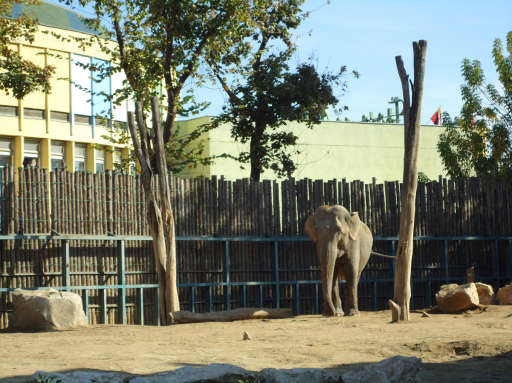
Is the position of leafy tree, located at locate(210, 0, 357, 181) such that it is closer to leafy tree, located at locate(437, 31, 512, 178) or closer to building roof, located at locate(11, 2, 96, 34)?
leafy tree, located at locate(437, 31, 512, 178)

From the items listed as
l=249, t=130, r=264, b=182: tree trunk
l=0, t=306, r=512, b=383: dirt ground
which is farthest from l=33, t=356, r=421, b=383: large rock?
l=249, t=130, r=264, b=182: tree trunk

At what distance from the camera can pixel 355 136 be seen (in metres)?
32.0

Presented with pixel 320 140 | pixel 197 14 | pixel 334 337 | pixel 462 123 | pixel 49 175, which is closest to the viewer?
pixel 334 337

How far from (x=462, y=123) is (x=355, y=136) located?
11096mm

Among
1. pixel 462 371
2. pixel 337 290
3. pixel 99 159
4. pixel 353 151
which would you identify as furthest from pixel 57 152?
pixel 462 371

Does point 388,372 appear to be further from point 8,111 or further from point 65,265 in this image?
point 8,111

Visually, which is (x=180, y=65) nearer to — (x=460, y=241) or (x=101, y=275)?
(x=101, y=275)

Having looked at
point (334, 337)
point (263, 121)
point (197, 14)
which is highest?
point (197, 14)

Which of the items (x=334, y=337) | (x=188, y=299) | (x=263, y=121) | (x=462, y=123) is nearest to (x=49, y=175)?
(x=188, y=299)

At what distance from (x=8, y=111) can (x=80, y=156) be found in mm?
3504

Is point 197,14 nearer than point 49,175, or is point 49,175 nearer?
point 49,175

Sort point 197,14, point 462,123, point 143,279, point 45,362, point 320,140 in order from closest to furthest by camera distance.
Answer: point 45,362 → point 143,279 → point 197,14 → point 462,123 → point 320,140

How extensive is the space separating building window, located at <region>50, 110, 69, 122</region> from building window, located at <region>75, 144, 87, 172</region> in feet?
3.95

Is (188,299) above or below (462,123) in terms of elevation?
below
